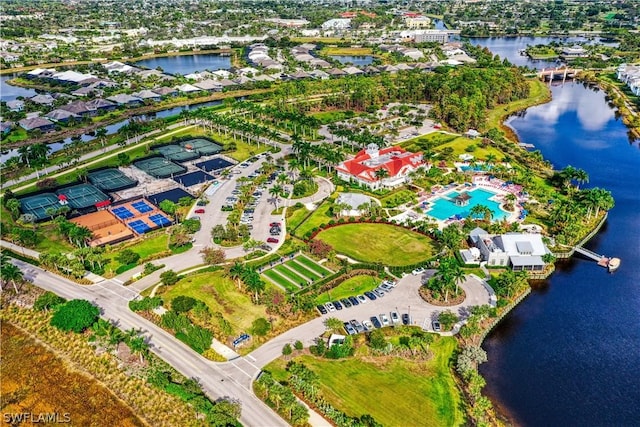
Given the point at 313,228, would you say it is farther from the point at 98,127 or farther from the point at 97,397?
the point at 98,127

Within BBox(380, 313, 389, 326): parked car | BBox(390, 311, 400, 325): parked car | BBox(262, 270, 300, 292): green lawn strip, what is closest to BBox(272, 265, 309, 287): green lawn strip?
BBox(262, 270, 300, 292): green lawn strip

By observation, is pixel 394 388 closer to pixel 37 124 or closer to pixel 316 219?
pixel 316 219

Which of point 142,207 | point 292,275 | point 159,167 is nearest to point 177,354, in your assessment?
point 292,275

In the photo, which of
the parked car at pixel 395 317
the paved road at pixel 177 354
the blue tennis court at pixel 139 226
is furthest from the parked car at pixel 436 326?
the blue tennis court at pixel 139 226

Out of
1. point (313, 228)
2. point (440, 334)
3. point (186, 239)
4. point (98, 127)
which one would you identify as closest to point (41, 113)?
point (98, 127)

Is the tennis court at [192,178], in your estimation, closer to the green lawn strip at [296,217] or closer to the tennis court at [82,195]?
the tennis court at [82,195]

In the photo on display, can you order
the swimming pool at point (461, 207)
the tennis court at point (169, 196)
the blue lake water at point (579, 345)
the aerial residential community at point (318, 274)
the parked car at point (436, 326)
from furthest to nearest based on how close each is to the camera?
the tennis court at point (169, 196) → the swimming pool at point (461, 207) → the parked car at point (436, 326) → the aerial residential community at point (318, 274) → the blue lake water at point (579, 345)
